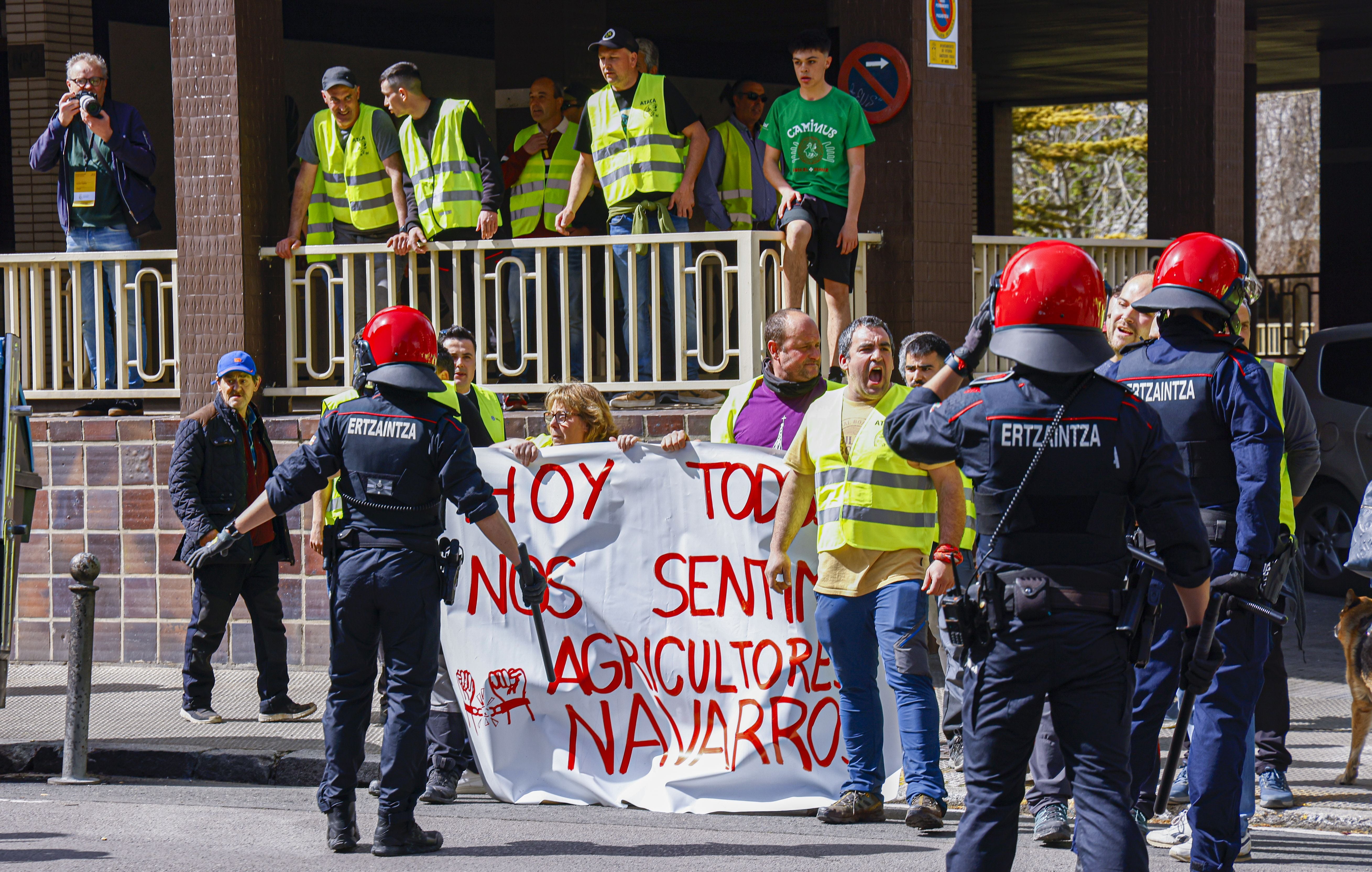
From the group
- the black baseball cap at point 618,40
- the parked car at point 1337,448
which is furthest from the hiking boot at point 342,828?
the parked car at point 1337,448

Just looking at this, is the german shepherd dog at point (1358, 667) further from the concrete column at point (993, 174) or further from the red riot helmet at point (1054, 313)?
the concrete column at point (993, 174)

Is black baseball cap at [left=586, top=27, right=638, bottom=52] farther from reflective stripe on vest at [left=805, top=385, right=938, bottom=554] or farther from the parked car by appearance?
the parked car

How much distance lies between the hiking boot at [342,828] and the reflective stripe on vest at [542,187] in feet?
17.9

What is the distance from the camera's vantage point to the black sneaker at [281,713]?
27.8 feet

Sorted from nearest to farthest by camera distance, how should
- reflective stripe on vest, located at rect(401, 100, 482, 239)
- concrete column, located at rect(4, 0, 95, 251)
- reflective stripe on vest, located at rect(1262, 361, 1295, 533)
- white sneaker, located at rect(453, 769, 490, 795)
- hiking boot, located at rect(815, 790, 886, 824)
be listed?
1. reflective stripe on vest, located at rect(1262, 361, 1295, 533)
2. hiking boot, located at rect(815, 790, 886, 824)
3. white sneaker, located at rect(453, 769, 490, 795)
4. reflective stripe on vest, located at rect(401, 100, 482, 239)
5. concrete column, located at rect(4, 0, 95, 251)

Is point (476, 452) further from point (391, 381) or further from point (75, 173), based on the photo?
point (75, 173)

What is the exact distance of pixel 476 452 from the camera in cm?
743

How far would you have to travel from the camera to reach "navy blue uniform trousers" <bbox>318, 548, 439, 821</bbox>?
587 cm

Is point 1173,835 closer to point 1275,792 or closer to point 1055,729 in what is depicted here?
point 1275,792

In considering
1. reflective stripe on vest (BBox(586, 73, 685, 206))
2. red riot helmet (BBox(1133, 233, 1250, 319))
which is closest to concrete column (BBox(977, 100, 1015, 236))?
reflective stripe on vest (BBox(586, 73, 685, 206))

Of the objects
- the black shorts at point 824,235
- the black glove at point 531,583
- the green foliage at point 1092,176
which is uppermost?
the green foliage at point 1092,176

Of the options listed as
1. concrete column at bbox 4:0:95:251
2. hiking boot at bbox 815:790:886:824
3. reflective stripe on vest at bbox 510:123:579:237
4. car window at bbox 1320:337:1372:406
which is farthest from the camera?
concrete column at bbox 4:0:95:251

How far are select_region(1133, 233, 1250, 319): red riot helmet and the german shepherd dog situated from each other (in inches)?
78.3

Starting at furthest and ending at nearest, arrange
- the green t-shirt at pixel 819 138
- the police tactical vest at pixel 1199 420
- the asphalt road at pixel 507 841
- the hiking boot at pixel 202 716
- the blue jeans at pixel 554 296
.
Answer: the blue jeans at pixel 554 296 < the green t-shirt at pixel 819 138 < the hiking boot at pixel 202 716 < the asphalt road at pixel 507 841 < the police tactical vest at pixel 1199 420
